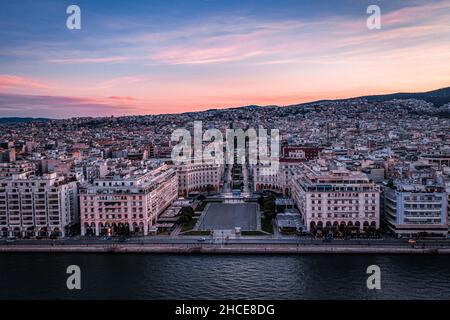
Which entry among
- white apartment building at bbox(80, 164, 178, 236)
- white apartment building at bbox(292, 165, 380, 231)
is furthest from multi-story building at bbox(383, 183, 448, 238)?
white apartment building at bbox(80, 164, 178, 236)

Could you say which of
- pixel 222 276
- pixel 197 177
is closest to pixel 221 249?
→ pixel 222 276

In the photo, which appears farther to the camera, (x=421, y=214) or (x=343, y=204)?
(x=343, y=204)

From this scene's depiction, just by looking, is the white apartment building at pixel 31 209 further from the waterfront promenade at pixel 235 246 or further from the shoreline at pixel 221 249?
the shoreline at pixel 221 249

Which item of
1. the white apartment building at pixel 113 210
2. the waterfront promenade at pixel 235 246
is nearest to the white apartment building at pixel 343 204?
the waterfront promenade at pixel 235 246

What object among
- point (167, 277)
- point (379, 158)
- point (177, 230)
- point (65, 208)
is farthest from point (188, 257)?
point (379, 158)

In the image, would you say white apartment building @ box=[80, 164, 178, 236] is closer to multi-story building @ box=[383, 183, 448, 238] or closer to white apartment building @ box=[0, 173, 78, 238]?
white apartment building @ box=[0, 173, 78, 238]

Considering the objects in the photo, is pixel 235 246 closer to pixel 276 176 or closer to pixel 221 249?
pixel 221 249
